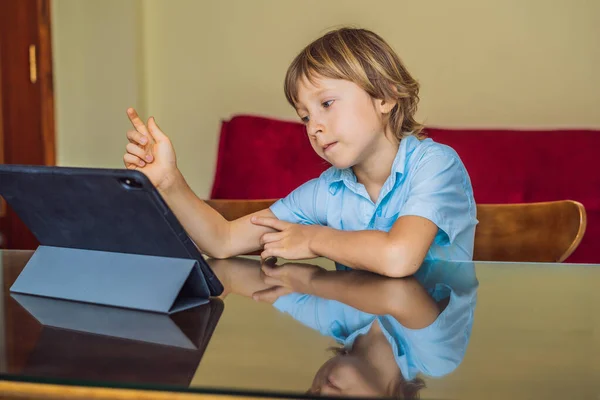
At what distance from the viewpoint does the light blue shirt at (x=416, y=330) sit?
58 centimetres

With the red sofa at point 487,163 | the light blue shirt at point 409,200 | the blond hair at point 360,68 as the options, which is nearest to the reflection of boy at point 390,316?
the light blue shirt at point 409,200

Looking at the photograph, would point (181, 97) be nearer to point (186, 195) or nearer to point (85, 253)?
point (186, 195)

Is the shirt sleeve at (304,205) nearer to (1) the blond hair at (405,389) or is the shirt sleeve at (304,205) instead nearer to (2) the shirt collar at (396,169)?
(2) the shirt collar at (396,169)

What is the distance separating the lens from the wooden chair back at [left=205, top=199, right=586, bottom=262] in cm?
138

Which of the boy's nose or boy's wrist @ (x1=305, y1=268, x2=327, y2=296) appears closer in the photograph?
boy's wrist @ (x1=305, y1=268, x2=327, y2=296)

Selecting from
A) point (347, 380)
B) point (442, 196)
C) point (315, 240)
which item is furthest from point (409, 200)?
point (347, 380)

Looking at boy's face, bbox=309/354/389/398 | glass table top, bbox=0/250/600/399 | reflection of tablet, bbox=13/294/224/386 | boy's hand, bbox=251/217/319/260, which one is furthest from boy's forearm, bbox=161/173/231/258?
boy's face, bbox=309/354/389/398

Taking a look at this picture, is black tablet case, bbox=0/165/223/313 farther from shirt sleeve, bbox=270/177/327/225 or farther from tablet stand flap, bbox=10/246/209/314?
shirt sleeve, bbox=270/177/327/225

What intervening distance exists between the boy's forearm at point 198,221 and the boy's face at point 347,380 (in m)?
0.73

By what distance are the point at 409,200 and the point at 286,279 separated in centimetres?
35

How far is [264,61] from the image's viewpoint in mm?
3088

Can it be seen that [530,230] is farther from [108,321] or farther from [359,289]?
[108,321]

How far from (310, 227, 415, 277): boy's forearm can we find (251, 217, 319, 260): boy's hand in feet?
0.04

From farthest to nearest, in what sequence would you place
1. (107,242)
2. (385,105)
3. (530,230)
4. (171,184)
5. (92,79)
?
(92,79), (385,105), (530,230), (171,184), (107,242)
